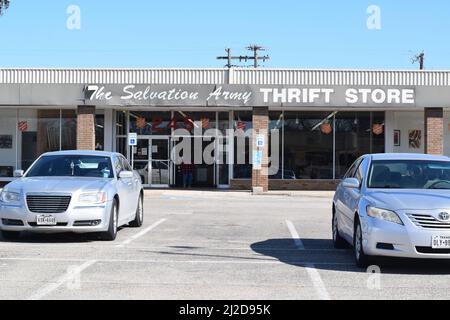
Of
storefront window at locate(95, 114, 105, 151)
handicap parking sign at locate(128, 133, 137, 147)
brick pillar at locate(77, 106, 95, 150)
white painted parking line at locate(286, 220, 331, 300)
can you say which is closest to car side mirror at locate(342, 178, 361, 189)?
white painted parking line at locate(286, 220, 331, 300)

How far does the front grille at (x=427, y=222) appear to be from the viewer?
8.34 meters

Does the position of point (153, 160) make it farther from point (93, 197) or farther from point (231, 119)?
point (93, 197)

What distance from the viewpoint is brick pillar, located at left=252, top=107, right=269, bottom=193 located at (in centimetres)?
2758

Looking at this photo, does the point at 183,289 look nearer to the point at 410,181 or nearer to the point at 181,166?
the point at 410,181

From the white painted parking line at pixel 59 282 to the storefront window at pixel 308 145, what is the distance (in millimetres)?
20725

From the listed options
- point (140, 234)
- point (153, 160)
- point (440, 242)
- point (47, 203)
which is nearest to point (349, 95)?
point (153, 160)

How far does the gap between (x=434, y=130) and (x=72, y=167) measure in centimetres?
1880

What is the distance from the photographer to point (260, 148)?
90.6 ft

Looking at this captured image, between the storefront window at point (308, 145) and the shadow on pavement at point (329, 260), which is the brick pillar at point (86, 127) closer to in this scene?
the storefront window at point (308, 145)

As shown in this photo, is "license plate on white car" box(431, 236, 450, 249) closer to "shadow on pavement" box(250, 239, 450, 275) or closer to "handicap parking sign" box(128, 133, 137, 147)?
"shadow on pavement" box(250, 239, 450, 275)

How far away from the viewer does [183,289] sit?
7.55 m

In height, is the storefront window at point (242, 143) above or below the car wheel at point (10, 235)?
above

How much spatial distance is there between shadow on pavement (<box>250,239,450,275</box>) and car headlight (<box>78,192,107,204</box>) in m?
2.65

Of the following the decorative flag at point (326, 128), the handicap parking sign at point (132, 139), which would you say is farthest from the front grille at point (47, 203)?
the decorative flag at point (326, 128)
